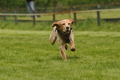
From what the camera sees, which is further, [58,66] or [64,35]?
[64,35]

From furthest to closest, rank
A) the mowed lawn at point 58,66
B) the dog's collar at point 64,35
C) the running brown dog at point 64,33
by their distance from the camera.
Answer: the dog's collar at point 64,35 < the running brown dog at point 64,33 < the mowed lawn at point 58,66

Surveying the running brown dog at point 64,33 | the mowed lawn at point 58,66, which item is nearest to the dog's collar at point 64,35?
the running brown dog at point 64,33

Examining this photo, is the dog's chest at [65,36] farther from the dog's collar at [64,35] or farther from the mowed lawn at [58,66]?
the mowed lawn at [58,66]

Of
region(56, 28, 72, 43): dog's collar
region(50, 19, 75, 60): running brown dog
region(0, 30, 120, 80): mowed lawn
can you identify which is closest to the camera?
region(0, 30, 120, 80): mowed lawn

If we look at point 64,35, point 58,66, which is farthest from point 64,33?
point 58,66

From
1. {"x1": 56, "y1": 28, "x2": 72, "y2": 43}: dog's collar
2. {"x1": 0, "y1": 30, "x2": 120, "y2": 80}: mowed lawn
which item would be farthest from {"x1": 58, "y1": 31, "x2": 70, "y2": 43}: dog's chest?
{"x1": 0, "y1": 30, "x2": 120, "y2": 80}: mowed lawn

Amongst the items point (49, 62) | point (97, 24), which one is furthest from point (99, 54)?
point (97, 24)

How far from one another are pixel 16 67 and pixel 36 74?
106cm

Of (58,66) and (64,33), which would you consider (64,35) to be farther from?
(58,66)

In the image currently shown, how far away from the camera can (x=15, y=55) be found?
33.9ft

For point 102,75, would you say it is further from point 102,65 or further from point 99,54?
point 99,54

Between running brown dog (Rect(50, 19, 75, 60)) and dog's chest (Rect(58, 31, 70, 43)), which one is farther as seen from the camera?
dog's chest (Rect(58, 31, 70, 43))

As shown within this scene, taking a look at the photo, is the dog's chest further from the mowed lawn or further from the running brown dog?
the mowed lawn

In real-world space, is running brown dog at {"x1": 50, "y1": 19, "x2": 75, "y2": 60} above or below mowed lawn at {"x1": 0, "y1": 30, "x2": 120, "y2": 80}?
above
